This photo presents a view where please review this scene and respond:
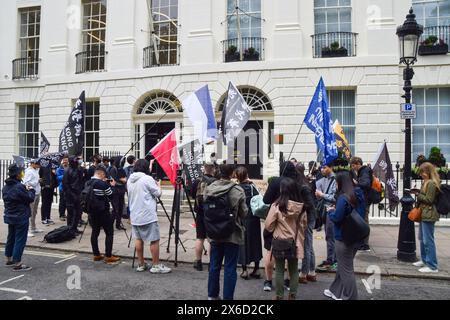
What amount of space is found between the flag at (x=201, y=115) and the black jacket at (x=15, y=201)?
3.25 m

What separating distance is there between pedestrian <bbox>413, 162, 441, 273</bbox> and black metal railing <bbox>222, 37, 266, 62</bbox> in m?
9.95

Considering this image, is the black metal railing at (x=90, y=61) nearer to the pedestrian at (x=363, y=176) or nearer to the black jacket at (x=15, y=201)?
Result: the black jacket at (x=15, y=201)

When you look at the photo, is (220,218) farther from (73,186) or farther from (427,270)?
(73,186)

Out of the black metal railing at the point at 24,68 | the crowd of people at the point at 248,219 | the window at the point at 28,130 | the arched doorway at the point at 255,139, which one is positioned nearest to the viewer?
the crowd of people at the point at 248,219

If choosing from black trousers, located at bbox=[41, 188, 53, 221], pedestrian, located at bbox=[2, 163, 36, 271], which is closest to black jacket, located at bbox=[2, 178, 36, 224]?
pedestrian, located at bbox=[2, 163, 36, 271]

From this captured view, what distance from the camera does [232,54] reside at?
48.3 ft

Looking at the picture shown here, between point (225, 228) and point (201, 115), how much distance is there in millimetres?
3303

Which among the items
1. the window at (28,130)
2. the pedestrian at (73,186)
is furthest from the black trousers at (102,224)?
the window at (28,130)

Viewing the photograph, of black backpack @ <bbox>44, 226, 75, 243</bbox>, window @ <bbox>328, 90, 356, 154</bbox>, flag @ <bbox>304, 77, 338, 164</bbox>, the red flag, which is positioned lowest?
black backpack @ <bbox>44, 226, 75, 243</bbox>

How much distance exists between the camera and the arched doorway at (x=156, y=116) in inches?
615

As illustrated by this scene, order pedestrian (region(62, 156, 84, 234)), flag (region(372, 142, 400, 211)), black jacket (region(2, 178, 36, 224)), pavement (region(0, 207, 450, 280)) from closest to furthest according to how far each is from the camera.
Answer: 1. black jacket (region(2, 178, 36, 224))
2. pavement (region(0, 207, 450, 280))
3. pedestrian (region(62, 156, 84, 234))
4. flag (region(372, 142, 400, 211))

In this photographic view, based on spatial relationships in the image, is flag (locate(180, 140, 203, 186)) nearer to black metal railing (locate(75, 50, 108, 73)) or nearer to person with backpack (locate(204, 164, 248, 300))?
person with backpack (locate(204, 164, 248, 300))

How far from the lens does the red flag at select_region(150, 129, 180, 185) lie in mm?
6617
